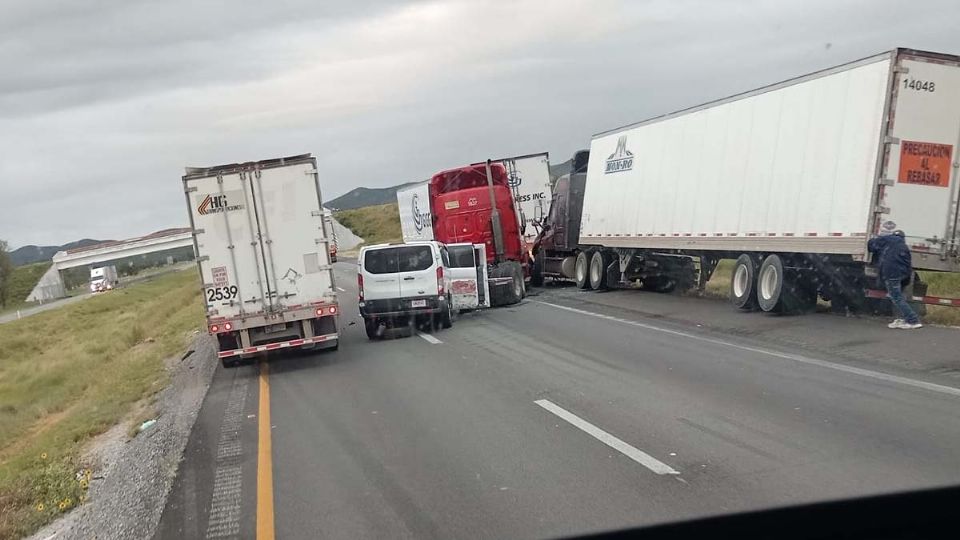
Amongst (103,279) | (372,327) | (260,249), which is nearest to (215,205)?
(260,249)

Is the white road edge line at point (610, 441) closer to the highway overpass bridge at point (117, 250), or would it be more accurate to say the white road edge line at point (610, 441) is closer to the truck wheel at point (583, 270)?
the truck wheel at point (583, 270)

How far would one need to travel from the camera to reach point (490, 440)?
7.77 metres

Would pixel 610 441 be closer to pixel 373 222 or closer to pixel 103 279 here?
pixel 103 279

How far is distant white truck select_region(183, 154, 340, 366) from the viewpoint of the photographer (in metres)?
13.9

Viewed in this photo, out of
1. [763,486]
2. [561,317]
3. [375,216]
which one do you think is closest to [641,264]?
[561,317]

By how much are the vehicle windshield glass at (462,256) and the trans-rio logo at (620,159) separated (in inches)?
216

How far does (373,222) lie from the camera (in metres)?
134

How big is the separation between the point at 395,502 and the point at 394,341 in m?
10.5

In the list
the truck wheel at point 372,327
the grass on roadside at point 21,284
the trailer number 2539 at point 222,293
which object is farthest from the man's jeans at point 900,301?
the grass on roadside at point 21,284

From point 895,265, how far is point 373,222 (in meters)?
124

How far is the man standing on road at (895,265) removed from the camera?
502 inches

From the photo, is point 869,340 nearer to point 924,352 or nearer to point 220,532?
point 924,352

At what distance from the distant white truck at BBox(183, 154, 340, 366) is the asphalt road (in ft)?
2.93

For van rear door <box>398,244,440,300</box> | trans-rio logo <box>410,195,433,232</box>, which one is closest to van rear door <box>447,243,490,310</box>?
van rear door <box>398,244,440,300</box>
